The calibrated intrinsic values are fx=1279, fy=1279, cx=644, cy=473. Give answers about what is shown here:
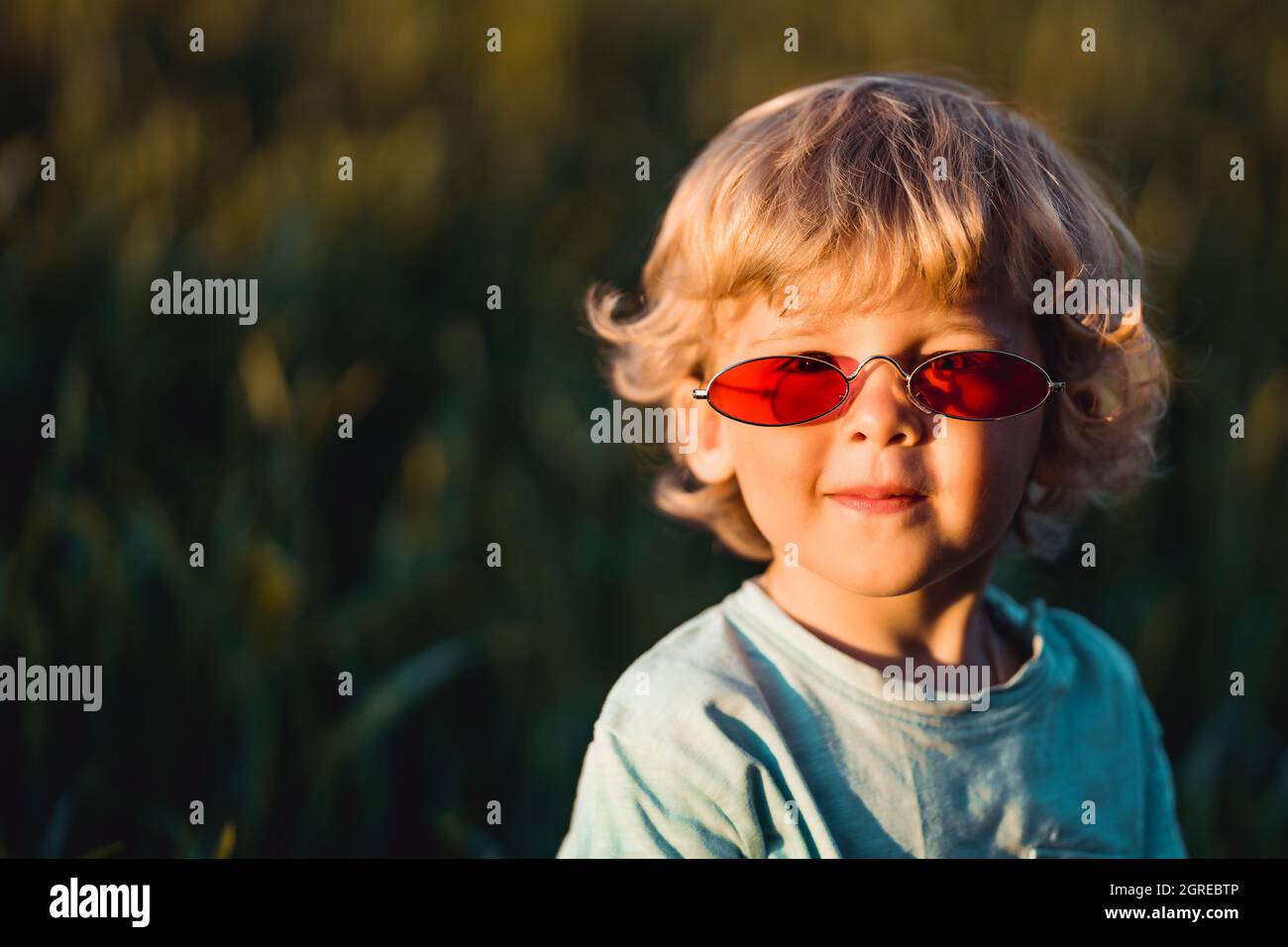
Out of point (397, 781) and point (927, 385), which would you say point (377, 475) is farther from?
point (927, 385)

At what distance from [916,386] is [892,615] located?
285mm

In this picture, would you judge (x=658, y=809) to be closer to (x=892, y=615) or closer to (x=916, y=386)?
(x=892, y=615)

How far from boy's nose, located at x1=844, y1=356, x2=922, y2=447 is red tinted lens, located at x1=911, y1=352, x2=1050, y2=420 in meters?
0.02

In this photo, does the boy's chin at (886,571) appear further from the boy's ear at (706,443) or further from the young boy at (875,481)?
the boy's ear at (706,443)

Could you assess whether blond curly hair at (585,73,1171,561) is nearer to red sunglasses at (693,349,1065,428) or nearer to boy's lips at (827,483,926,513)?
red sunglasses at (693,349,1065,428)

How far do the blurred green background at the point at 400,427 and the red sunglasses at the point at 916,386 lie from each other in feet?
2.55

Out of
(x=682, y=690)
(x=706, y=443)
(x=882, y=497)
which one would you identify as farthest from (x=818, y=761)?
(x=706, y=443)

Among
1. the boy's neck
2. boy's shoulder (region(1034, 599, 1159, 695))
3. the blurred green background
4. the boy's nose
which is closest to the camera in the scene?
the boy's nose

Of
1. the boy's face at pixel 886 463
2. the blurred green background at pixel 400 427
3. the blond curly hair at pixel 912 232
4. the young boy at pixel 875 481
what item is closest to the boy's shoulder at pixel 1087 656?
the young boy at pixel 875 481

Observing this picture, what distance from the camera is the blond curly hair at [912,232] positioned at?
50.5 inches

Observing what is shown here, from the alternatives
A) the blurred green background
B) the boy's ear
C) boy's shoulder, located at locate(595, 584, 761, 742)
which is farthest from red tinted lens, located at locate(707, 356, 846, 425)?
the blurred green background

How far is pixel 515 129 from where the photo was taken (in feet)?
10.9

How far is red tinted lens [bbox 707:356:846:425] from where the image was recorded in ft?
4.17

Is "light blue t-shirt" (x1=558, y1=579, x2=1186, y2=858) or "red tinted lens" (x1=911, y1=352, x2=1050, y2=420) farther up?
"red tinted lens" (x1=911, y1=352, x2=1050, y2=420)
